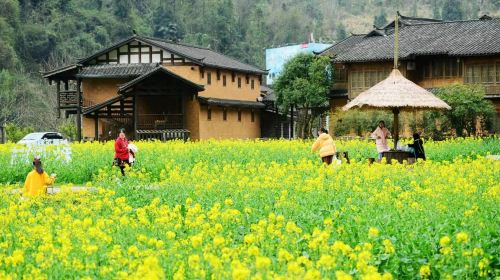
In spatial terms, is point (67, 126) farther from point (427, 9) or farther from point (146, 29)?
point (427, 9)

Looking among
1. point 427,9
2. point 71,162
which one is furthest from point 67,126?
point 427,9

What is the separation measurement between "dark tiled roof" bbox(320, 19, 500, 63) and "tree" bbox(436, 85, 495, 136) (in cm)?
409

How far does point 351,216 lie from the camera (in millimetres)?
10773

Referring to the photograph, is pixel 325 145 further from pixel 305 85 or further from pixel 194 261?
pixel 305 85

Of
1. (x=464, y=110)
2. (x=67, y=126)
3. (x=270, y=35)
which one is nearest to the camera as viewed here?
(x=464, y=110)

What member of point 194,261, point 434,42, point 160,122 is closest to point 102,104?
point 160,122

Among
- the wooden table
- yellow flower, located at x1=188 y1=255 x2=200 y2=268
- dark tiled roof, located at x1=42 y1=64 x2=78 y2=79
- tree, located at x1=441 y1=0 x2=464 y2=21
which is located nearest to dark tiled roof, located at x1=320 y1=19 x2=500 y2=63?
dark tiled roof, located at x1=42 y1=64 x2=78 y2=79

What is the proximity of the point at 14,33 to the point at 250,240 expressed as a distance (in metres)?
63.4

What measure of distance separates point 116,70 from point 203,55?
5516mm

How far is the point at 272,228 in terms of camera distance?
990 cm

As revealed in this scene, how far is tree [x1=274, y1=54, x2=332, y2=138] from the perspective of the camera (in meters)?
47.2

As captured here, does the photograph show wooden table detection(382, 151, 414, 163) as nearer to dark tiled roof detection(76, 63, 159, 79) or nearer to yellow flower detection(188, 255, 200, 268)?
yellow flower detection(188, 255, 200, 268)

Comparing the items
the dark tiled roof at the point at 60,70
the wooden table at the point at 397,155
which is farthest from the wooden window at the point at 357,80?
the wooden table at the point at 397,155

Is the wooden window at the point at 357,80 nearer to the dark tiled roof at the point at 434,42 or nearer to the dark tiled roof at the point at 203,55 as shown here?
the dark tiled roof at the point at 434,42
